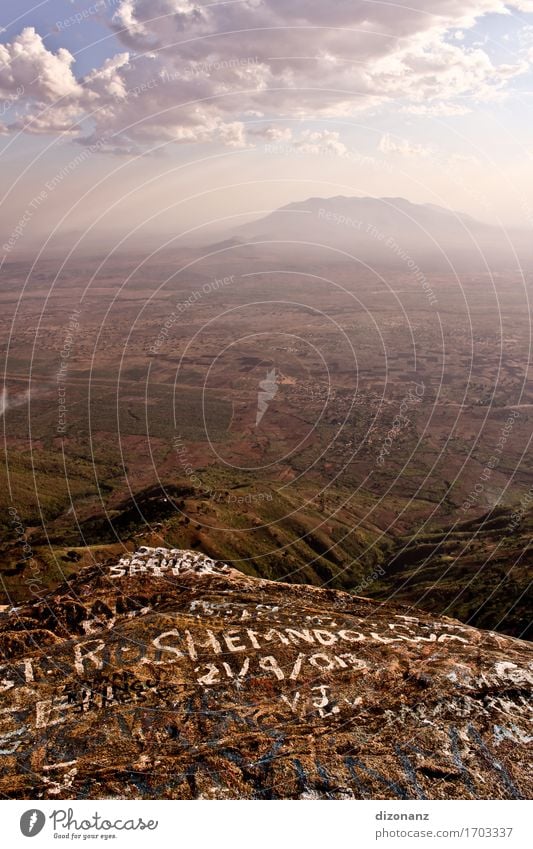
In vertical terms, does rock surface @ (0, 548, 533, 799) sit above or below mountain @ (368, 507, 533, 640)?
above

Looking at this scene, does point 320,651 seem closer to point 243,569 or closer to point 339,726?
point 339,726

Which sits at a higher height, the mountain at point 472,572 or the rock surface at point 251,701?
the rock surface at point 251,701

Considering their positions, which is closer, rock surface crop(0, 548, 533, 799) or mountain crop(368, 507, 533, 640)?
rock surface crop(0, 548, 533, 799)

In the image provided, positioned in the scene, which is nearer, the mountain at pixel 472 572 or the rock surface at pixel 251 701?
the rock surface at pixel 251 701

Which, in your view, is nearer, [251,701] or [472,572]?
[251,701]

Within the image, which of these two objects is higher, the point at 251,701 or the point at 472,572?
the point at 251,701
